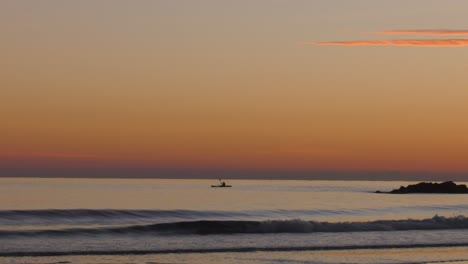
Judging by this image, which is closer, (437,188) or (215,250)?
(215,250)

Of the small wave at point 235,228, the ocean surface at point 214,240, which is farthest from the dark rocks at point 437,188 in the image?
the small wave at point 235,228

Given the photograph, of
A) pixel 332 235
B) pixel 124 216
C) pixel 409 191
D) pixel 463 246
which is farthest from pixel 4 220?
pixel 409 191

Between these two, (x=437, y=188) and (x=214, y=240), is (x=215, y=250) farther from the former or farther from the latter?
(x=437, y=188)

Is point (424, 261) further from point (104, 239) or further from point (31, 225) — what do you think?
point (31, 225)

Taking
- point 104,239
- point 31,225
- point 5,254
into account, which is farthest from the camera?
point 31,225

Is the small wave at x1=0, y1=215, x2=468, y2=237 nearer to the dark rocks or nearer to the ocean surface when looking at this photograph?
the ocean surface

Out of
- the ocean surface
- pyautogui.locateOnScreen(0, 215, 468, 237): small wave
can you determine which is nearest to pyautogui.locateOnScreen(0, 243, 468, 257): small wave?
the ocean surface

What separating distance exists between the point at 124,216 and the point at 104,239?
51.3 ft

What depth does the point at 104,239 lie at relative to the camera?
38.2 metres

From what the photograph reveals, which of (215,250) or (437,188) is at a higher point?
(437,188)

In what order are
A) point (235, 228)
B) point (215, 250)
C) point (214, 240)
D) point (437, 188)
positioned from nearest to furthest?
point (215, 250) < point (214, 240) < point (235, 228) < point (437, 188)

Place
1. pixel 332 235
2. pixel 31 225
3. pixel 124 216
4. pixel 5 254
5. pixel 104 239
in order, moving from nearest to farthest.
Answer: pixel 5 254 < pixel 104 239 < pixel 332 235 < pixel 31 225 < pixel 124 216

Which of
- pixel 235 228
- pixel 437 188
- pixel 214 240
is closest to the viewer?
pixel 214 240

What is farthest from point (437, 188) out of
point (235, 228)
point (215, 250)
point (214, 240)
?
point (215, 250)
